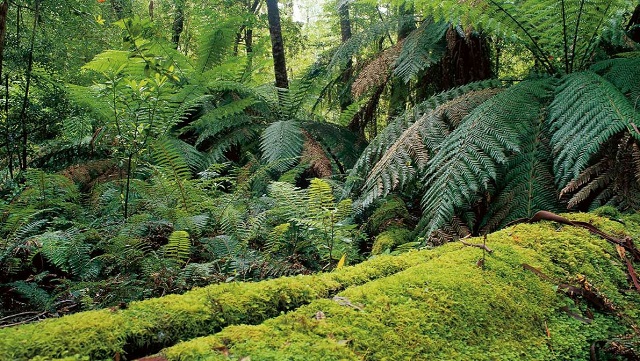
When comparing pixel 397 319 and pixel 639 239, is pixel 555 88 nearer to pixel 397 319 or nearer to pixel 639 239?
pixel 639 239

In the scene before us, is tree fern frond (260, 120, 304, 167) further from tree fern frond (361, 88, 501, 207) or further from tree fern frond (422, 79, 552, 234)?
tree fern frond (422, 79, 552, 234)

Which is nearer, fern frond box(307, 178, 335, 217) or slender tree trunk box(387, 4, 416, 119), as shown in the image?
fern frond box(307, 178, 335, 217)

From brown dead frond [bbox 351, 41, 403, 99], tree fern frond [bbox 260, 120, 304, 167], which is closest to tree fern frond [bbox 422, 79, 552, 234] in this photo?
brown dead frond [bbox 351, 41, 403, 99]

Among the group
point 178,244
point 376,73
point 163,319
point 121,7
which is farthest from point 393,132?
point 121,7

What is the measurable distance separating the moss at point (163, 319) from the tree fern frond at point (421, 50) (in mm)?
2939

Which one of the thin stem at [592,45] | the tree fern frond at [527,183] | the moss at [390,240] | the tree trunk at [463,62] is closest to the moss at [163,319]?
the moss at [390,240]

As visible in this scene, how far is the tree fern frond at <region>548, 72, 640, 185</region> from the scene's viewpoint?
191 centimetres

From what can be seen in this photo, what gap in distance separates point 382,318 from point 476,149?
160 centimetres

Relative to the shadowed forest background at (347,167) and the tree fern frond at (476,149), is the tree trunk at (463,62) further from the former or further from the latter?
the tree fern frond at (476,149)

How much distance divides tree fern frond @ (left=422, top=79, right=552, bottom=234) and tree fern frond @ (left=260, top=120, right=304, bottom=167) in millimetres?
1893

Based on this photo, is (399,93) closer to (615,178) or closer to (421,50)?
(421,50)

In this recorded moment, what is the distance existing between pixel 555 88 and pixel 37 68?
5.12 m

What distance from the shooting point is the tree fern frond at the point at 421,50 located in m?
3.75

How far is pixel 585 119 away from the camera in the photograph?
206 cm
